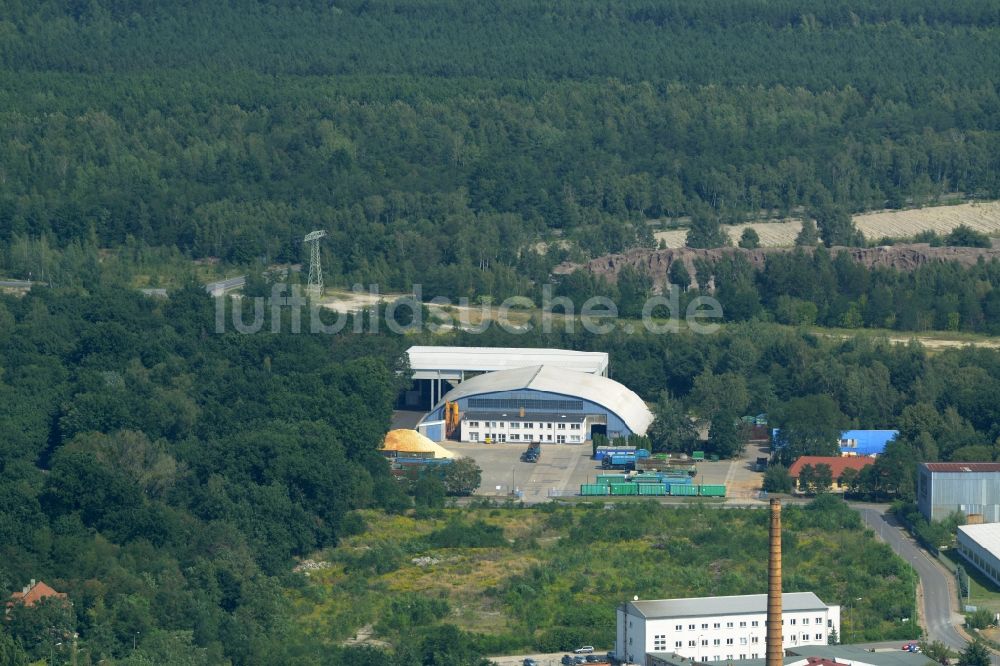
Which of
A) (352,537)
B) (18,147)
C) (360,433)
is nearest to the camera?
(352,537)

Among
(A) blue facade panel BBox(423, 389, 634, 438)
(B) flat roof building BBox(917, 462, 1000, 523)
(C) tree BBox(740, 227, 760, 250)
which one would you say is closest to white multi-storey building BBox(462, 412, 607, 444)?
(A) blue facade panel BBox(423, 389, 634, 438)

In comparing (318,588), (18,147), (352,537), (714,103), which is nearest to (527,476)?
(352,537)

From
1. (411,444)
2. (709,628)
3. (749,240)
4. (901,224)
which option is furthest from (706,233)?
(709,628)

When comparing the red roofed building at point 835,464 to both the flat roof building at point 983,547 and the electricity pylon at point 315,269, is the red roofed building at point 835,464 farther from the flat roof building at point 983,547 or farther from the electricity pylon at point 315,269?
the electricity pylon at point 315,269

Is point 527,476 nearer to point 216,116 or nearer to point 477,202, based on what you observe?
point 477,202

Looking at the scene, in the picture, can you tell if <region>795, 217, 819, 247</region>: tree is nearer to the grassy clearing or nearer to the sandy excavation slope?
the sandy excavation slope

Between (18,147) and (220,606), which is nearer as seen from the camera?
(220,606)
